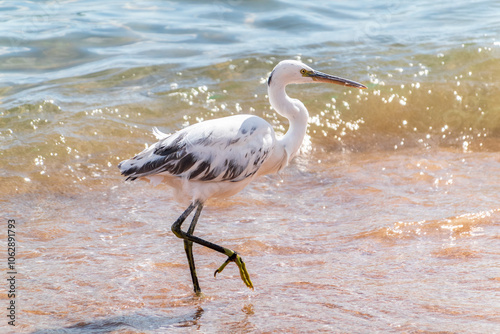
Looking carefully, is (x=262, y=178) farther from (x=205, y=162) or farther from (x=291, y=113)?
(x=205, y=162)

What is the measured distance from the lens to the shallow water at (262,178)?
14.2 ft

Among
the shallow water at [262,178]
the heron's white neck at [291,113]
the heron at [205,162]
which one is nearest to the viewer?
the shallow water at [262,178]

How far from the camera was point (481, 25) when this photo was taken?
1255 centimetres

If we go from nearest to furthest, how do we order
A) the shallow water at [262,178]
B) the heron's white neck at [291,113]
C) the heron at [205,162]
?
the shallow water at [262,178] < the heron at [205,162] < the heron's white neck at [291,113]

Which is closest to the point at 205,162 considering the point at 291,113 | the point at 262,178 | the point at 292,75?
the point at 291,113

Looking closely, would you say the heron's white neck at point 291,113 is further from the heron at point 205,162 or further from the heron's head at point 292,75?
the heron at point 205,162

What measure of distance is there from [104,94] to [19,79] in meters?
1.68

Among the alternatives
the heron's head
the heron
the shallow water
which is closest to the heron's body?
the heron

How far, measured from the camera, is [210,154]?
193 inches

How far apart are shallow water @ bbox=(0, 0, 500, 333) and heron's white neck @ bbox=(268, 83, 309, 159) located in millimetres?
875

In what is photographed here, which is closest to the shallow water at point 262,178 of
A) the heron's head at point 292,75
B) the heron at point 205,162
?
the heron at point 205,162

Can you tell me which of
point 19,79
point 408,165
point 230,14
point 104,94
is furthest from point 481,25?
point 19,79

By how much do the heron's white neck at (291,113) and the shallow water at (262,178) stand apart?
2.87 feet

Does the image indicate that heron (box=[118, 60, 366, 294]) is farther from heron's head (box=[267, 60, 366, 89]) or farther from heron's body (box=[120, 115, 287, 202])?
heron's head (box=[267, 60, 366, 89])
